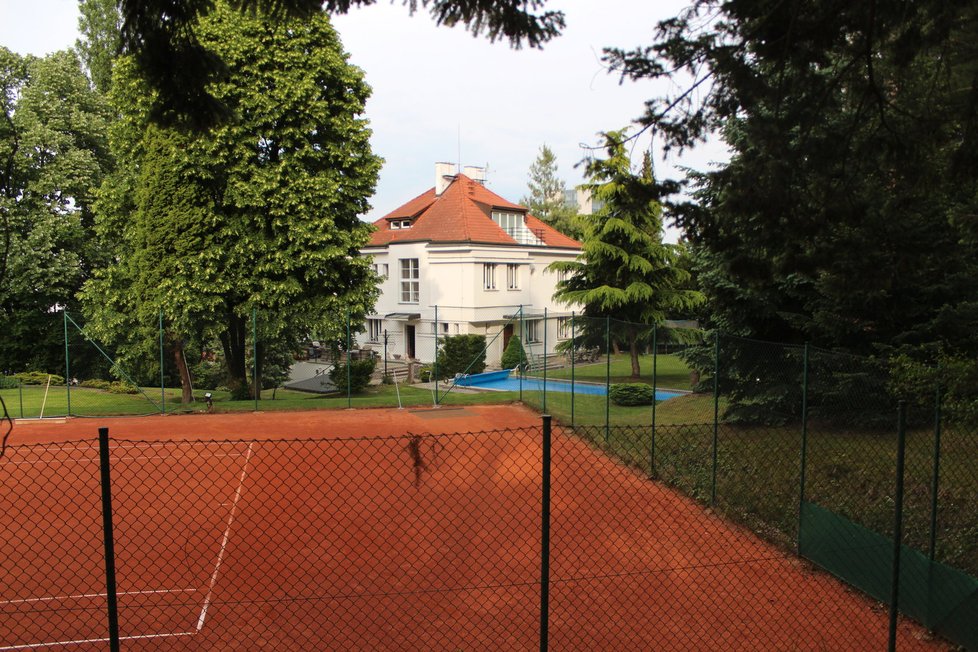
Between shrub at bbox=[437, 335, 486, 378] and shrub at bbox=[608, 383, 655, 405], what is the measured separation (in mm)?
13987

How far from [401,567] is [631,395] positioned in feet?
33.5

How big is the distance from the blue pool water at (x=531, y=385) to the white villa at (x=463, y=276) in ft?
17.6

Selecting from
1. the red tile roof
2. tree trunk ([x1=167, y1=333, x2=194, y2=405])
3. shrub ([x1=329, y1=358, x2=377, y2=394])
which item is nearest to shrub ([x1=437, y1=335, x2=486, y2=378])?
the red tile roof

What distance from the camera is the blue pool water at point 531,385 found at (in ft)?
61.7

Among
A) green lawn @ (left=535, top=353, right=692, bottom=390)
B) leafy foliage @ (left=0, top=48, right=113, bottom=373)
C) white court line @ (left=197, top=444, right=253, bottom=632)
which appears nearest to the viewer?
white court line @ (left=197, top=444, right=253, bottom=632)

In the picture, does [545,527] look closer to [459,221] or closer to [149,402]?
[149,402]

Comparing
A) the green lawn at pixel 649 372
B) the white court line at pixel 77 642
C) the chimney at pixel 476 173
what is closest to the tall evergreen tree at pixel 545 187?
the chimney at pixel 476 173

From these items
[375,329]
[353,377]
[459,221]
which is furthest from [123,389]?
[459,221]

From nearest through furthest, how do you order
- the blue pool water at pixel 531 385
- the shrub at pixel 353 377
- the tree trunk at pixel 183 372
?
the blue pool water at pixel 531 385
the tree trunk at pixel 183 372
the shrub at pixel 353 377

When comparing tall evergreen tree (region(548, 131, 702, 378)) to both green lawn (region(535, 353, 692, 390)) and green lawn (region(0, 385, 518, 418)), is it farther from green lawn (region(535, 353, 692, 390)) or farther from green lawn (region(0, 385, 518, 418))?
green lawn (region(0, 385, 518, 418))

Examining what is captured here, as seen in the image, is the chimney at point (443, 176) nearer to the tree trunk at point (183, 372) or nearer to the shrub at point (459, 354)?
the shrub at point (459, 354)

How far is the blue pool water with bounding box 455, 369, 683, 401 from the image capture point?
18.8 m

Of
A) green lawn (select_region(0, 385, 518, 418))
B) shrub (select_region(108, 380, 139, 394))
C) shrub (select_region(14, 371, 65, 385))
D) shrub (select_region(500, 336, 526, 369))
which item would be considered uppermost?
shrub (select_region(500, 336, 526, 369))

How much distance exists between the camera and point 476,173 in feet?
152
